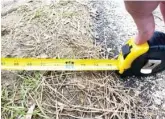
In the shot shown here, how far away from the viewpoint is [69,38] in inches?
62.1

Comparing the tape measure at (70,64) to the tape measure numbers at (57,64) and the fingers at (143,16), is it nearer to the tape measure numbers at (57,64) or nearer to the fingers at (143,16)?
the tape measure numbers at (57,64)

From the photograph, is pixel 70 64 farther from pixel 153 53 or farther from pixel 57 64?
pixel 153 53

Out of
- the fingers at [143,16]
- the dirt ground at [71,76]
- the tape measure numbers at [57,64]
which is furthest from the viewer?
the tape measure numbers at [57,64]

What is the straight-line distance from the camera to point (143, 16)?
1118mm

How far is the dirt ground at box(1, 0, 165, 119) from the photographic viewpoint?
1.29 m

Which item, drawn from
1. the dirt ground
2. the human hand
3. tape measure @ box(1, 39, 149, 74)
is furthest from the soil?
the human hand

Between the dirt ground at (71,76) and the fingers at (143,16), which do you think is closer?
the fingers at (143,16)

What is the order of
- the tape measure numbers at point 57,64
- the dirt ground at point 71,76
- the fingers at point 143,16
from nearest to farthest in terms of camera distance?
the fingers at point 143,16 < the dirt ground at point 71,76 < the tape measure numbers at point 57,64

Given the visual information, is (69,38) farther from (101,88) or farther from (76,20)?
(101,88)

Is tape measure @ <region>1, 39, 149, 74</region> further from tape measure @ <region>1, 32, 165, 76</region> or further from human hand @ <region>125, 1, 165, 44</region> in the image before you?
human hand @ <region>125, 1, 165, 44</region>

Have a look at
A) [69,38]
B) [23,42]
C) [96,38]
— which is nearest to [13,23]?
[23,42]

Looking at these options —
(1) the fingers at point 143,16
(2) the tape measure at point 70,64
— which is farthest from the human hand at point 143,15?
(2) the tape measure at point 70,64

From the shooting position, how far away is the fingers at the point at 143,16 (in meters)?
1.05

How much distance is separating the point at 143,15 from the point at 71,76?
1.55ft
